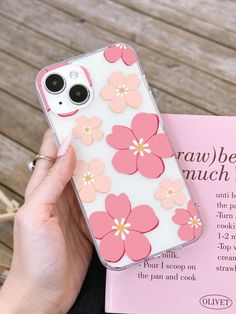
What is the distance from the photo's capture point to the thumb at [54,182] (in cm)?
55

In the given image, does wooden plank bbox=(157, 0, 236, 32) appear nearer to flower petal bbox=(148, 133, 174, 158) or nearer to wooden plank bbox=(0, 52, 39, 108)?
wooden plank bbox=(0, 52, 39, 108)

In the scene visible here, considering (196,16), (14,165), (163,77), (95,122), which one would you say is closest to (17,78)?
(14,165)

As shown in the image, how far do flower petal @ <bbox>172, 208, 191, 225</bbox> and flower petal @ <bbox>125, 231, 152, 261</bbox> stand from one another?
47 mm

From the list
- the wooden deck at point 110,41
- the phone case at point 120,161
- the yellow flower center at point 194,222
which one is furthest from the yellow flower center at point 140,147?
the wooden deck at point 110,41

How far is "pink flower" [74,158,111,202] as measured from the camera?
58 cm

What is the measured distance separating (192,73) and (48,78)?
0.50m

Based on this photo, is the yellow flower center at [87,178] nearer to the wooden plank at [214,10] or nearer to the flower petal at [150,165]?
the flower petal at [150,165]

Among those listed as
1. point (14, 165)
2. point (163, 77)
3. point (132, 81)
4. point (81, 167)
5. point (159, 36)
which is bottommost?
point (81, 167)

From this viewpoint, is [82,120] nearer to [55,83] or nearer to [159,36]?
[55,83]

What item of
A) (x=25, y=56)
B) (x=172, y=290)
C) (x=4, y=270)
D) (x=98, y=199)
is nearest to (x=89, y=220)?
(x=98, y=199)

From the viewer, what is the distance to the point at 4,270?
2.79 ft

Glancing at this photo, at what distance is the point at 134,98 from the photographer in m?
0.60

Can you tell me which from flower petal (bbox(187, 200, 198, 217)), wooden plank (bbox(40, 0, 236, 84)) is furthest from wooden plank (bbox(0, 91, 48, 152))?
flower petal (bbox(187, 200, 198, 217))

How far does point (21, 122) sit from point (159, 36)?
0.39m
